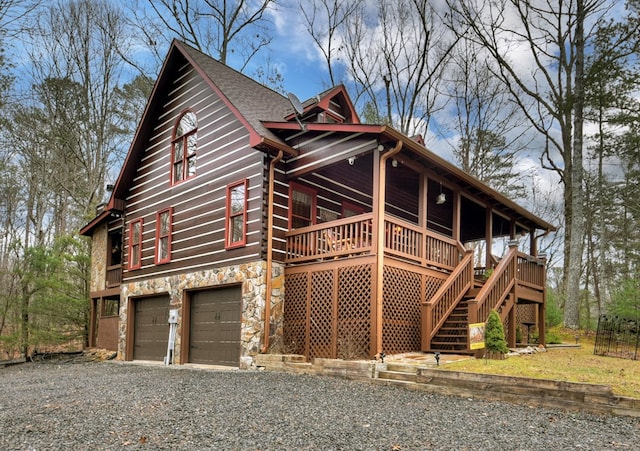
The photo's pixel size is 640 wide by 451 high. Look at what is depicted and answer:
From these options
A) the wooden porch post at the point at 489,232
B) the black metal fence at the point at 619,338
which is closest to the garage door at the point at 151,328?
the wooden porch post at the point at 489,232

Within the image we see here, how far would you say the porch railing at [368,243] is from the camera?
10492mm

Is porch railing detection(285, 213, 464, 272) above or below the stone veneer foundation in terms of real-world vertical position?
above

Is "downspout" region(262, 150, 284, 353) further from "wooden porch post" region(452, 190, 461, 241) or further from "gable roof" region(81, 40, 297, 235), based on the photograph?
"wooden porch post" region(452, 190, 461, 241)

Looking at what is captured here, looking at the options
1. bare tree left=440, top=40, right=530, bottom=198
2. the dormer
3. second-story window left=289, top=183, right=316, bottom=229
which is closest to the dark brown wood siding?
second-story window left=289, top=183, right=316, bottom=229

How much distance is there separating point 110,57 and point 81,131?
358 cm

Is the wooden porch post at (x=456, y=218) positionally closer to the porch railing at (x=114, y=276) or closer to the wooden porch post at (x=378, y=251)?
the wooden porch post at (x=378, y=251)

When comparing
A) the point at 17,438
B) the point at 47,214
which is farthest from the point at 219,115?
the point at 47,214

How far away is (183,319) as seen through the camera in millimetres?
13344

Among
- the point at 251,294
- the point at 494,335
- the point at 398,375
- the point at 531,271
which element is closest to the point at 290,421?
the point at 398,375

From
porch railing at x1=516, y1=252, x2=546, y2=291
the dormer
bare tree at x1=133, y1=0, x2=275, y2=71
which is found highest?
bare tree at x1=133, y1=0, x2=275, y2=71

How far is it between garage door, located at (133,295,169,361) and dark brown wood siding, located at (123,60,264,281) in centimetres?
82

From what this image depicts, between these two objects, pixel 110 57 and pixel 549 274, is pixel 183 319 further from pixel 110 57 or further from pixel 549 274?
pixel 549 274

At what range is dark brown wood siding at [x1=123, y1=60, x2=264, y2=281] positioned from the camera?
1215 cm

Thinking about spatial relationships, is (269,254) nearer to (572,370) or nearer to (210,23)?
(572,370)
